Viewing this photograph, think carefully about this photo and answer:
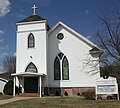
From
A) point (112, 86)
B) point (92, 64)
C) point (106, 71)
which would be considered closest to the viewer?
point (112, 86)

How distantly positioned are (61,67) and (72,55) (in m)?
2.12

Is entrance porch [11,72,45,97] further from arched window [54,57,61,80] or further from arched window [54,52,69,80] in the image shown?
arched window [54,52,69,80]

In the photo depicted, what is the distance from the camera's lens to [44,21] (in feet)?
92.1

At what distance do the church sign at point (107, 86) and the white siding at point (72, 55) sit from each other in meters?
8.04

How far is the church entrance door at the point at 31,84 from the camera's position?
2772 cm

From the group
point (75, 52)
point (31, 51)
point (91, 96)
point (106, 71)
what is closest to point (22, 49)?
point (31, 51)

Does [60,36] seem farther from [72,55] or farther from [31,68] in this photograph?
[31,68]

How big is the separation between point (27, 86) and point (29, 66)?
8.58ft

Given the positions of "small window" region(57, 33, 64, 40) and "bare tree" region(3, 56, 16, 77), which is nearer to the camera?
"small window" region(57, 33, 64, 40)

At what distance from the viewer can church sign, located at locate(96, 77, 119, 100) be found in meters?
18.3

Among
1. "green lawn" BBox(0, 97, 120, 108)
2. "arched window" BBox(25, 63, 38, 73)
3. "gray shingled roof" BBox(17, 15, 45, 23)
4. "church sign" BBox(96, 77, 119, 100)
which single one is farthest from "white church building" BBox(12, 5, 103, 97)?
"green lawn" BBox(0, 97, 120, 108)

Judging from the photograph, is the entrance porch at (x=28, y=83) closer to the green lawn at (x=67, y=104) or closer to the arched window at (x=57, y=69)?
the arched window at (x=57, y=69)

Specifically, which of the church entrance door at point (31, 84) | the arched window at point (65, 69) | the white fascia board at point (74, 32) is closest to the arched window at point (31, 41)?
the white fascia board at point (74, 32)

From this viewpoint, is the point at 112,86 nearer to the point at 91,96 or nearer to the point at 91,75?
the point at 91,96
